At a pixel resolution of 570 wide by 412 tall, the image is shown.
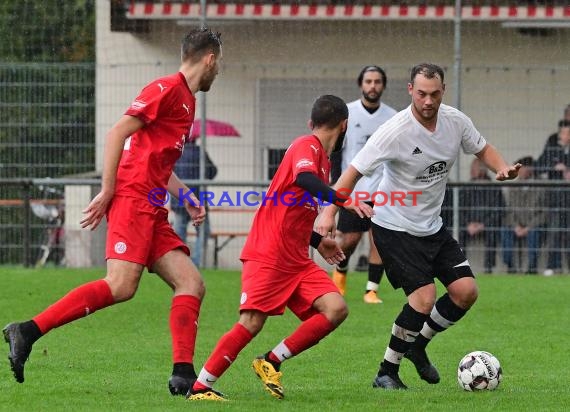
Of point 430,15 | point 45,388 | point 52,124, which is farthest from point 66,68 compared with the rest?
point 45,388

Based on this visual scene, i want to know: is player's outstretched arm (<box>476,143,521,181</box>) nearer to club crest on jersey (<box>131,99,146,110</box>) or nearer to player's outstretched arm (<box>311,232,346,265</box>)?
player's outstretched arm (<box>311,232,346,265</box>)

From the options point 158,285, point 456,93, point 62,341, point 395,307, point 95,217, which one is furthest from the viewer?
point 456,93

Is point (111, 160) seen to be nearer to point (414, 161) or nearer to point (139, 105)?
point (139, 105)

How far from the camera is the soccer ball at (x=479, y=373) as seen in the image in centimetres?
781

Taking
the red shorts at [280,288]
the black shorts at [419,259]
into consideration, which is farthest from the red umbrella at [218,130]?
the red shorts at [280,288]

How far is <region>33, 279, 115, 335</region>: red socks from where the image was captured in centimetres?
729

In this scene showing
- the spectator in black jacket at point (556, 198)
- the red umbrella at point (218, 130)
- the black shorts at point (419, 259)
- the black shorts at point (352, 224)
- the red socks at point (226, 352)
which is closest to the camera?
the red socks at point (226, 352)

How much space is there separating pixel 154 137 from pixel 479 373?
2293 mm

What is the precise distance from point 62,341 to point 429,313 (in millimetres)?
3375

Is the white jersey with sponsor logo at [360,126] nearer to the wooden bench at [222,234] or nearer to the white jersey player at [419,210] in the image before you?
the wooden bench at [222,234]

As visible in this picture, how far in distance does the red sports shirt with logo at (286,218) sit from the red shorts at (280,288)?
0.05m

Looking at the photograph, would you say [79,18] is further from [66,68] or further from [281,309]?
[281,309]

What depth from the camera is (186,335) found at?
747cm

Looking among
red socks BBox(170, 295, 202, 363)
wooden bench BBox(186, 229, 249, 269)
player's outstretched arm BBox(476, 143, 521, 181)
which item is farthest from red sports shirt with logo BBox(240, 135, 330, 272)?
wooden bench BBox(186, 229, 249, 269)
